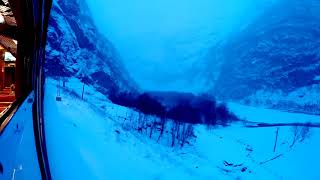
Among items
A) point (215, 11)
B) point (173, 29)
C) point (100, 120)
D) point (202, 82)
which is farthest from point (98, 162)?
point (215, 11)

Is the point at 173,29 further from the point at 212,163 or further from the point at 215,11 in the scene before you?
the point at 212,163

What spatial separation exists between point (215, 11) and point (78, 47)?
1096mm

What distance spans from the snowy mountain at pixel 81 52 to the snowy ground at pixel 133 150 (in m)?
0.10

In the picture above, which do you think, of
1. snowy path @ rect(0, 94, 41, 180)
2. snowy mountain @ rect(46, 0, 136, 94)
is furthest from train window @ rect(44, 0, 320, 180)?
snowy path @ rect(0, 94, 41, 180)

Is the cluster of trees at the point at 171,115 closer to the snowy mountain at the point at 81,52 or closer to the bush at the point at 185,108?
the bush at the point at 185,108

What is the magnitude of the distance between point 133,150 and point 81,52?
86 cm

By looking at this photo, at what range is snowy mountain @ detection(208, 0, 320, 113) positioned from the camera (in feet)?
7.54

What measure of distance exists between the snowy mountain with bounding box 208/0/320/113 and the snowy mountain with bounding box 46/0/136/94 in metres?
0.78

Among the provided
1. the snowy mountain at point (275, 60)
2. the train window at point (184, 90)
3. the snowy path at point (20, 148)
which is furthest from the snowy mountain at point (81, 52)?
the snowy mountain at point (275, 60)

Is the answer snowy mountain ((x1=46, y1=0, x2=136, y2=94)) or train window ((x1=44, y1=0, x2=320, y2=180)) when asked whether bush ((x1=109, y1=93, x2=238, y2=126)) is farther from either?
snowy mountain ((x1=46, y1=0, x2=136, y2=94))

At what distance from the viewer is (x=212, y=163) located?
226cm

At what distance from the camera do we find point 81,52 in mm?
2250

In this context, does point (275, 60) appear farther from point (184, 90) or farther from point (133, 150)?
point (133, 150)

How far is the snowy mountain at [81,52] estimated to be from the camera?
86.0 inches
